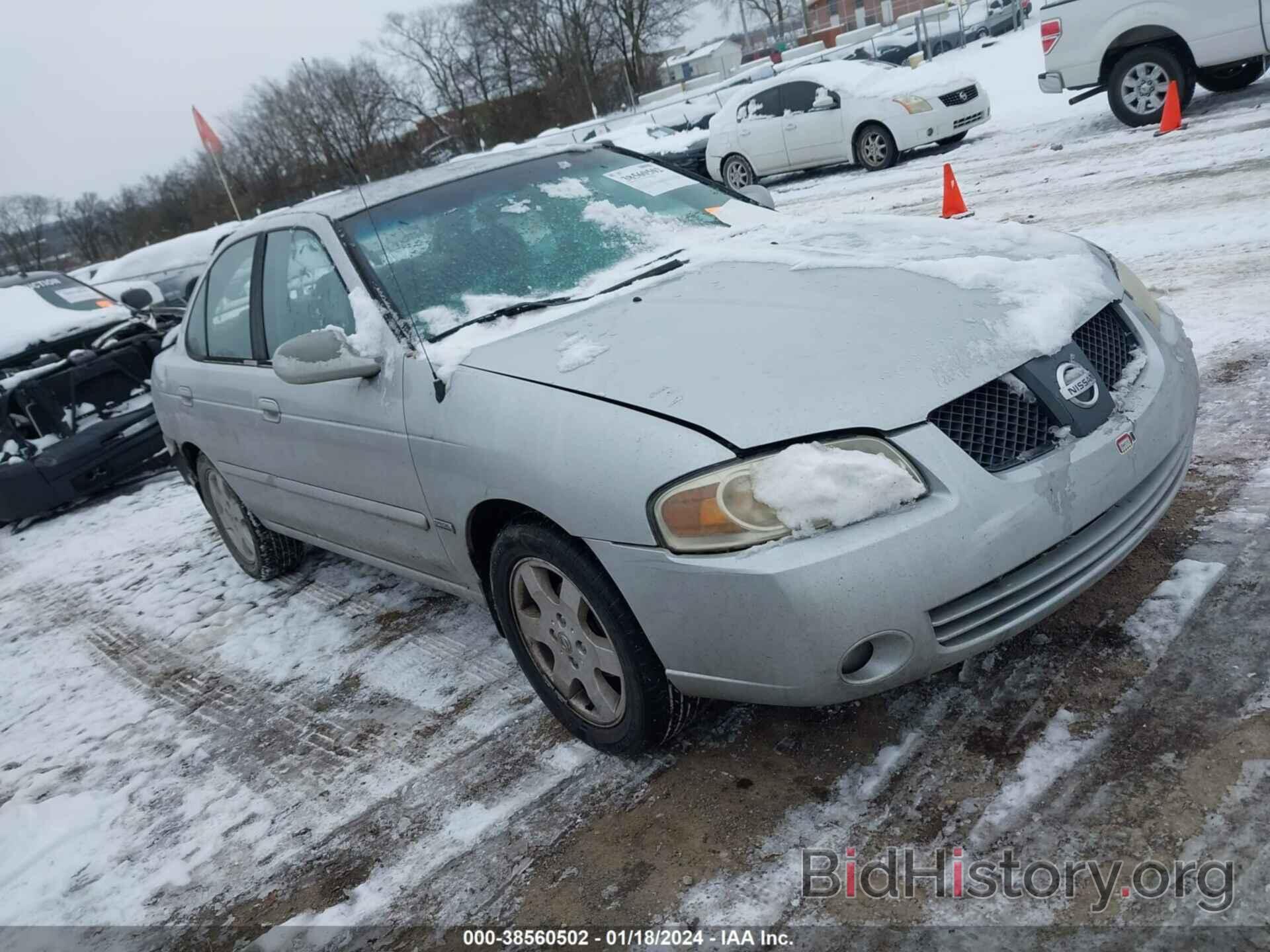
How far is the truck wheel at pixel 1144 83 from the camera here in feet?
31.5

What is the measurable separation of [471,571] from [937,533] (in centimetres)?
150

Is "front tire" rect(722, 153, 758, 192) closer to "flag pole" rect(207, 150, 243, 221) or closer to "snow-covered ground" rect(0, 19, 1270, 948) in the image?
"flag pole" rect(207, 150, 243, 221)

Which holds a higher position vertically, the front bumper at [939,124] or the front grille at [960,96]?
the front grille at [960,96]

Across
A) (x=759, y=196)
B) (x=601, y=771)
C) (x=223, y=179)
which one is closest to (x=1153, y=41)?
(x=759, y=196)

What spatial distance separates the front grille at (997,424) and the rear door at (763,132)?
1268 centimetres

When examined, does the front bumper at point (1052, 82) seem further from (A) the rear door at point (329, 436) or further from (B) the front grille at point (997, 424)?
(B) the front grille at point (997, 424)

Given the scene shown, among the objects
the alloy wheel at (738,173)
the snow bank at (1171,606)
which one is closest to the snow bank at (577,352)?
the snow bank at (1171,606)

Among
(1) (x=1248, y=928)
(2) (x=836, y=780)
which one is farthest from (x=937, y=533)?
(1) (x=1248, y=928)

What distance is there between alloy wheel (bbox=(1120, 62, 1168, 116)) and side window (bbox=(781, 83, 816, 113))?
4605mm

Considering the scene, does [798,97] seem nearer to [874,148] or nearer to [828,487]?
[874,148]

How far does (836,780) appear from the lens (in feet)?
8.07

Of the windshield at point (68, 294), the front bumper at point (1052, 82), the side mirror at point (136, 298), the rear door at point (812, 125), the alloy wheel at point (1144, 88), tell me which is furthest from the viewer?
the rear door at point (812, 125)

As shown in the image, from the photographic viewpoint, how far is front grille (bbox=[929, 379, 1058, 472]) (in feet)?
7.48
